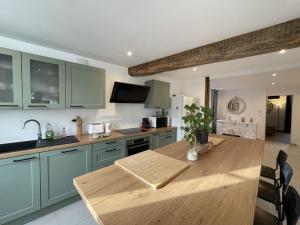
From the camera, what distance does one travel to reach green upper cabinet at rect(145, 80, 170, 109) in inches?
143

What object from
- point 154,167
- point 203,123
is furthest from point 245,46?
point 154,167

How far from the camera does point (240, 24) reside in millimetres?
1551

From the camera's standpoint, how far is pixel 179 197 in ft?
2.89

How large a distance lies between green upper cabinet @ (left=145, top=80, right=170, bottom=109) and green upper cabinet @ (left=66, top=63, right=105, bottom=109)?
131 centimetres

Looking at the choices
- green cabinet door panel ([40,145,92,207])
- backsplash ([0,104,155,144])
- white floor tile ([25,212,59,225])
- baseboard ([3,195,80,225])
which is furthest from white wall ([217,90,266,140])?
white floor tile ([25,212,59,225])

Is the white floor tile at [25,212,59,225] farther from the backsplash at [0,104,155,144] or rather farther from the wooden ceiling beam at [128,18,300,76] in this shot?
the wooden ceiling beam at [128,18,300,76]

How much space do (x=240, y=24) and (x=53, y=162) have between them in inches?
107

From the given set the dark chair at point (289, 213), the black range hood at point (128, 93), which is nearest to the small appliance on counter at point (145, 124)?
the black range hood at point (128, 93)

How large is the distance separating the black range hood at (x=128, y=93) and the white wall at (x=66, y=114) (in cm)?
19

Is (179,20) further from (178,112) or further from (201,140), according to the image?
(178,112)

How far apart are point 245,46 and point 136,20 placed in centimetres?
130

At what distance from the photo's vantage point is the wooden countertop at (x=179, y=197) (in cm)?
72

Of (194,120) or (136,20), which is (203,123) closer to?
(194,120)

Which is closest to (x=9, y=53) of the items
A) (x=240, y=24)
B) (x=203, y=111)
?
(x=203, y=111)
